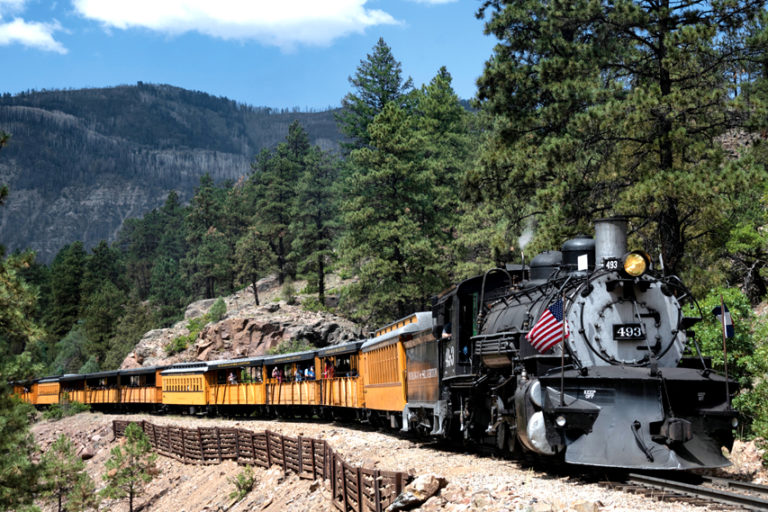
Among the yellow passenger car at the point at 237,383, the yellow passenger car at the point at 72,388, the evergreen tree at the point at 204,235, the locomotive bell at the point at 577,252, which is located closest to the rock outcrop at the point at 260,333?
the yellow passenger car at the point at 72,388

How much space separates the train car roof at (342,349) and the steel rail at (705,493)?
15.8m

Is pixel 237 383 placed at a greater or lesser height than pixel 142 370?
lesser

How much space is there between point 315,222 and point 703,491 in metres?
56.1

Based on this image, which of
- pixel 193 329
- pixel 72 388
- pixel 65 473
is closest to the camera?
pixel 65 473

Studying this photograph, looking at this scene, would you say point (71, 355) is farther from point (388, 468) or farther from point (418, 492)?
point (418, 492)

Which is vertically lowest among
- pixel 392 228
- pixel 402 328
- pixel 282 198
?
pixel 402 328

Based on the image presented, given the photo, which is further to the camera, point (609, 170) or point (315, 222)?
point (315, 222)

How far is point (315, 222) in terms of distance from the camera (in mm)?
64438

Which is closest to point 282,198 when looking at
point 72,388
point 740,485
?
point 72,388

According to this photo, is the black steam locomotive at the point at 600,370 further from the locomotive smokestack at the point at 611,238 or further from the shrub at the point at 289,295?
the shrub at the point at 289,295

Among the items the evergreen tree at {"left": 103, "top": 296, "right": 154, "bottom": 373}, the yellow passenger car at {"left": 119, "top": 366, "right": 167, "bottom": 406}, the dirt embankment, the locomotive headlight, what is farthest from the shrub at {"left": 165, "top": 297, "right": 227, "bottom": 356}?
the locomotive headlight

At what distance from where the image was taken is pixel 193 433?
27.5m

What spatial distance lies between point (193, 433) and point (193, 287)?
7310 cm

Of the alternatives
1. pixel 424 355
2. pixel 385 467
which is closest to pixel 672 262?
pixel 424 355
